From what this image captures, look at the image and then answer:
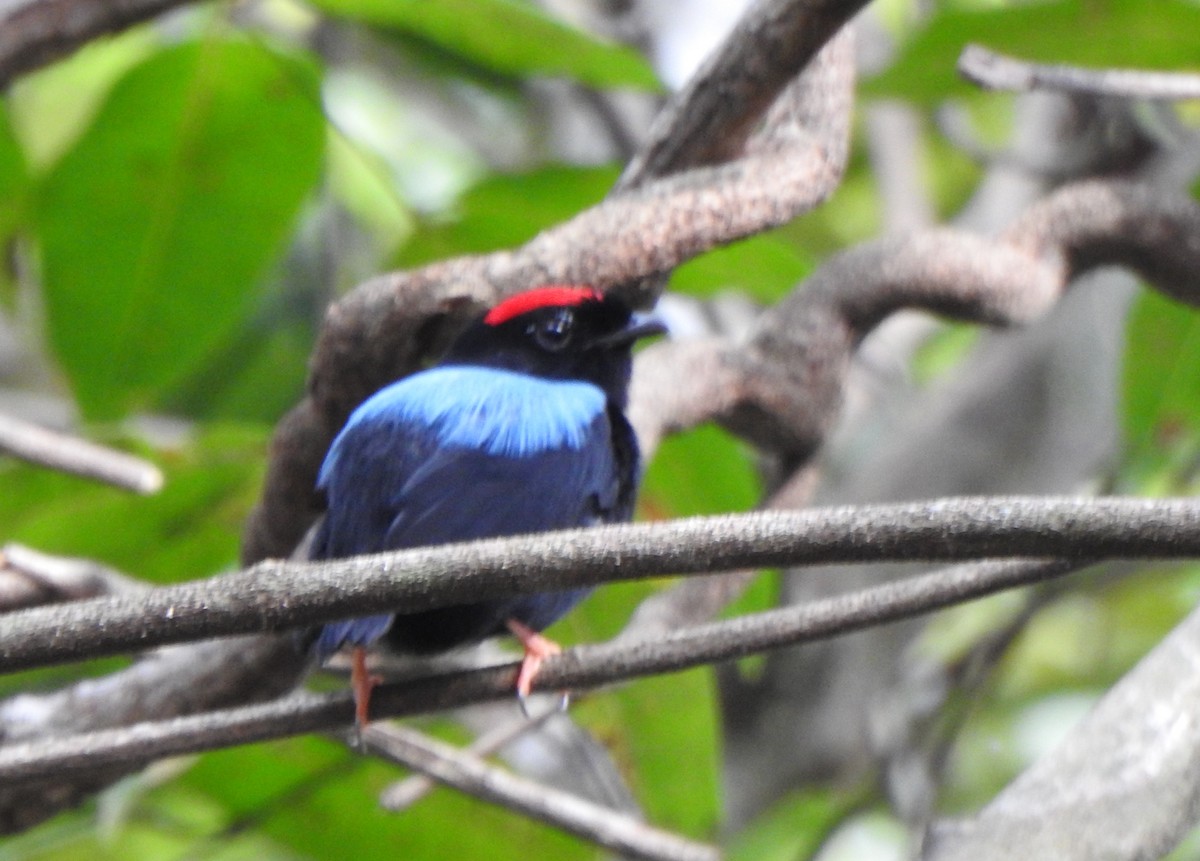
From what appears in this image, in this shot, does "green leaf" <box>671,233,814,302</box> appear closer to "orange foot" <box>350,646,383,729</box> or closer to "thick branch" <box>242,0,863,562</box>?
"thick branch" <box>242,0,863,562</box>

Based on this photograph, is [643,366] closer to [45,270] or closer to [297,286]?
[45,270]

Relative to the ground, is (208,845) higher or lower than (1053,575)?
lower

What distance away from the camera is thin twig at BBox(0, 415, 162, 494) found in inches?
107

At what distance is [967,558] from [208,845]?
229 centimetres

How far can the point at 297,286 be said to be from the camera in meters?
5.11

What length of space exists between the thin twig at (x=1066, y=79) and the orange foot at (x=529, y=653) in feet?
3.41

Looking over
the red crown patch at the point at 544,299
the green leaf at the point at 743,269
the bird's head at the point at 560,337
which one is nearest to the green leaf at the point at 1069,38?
the green leaf at the point at 743,269

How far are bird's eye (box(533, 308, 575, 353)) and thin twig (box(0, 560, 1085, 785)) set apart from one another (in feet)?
2.47

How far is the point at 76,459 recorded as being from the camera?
278 centimetres

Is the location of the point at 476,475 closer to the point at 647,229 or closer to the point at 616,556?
the point at 647,229

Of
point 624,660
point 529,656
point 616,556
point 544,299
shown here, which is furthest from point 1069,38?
point 616,556

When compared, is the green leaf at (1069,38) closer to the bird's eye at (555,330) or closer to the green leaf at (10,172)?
the bird's eye at (555,330)

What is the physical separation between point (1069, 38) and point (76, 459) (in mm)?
2099

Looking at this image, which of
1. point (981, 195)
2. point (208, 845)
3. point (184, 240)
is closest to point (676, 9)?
point (981, 195)
